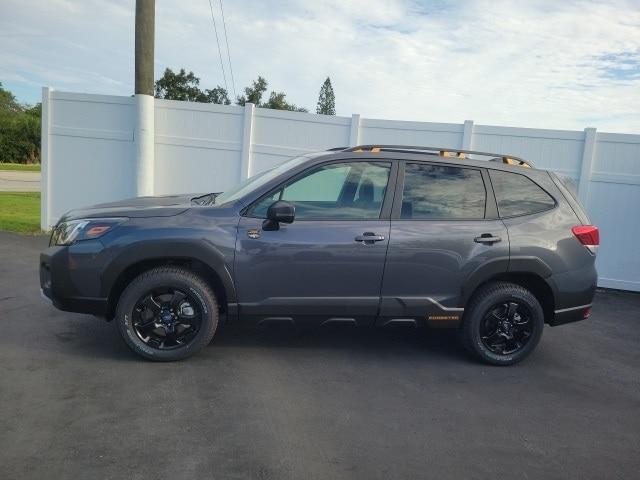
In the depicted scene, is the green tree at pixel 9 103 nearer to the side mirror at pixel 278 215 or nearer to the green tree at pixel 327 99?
the green tree at pixel 327 99

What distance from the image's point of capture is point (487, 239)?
4.66 m

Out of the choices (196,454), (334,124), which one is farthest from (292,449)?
(334,124)

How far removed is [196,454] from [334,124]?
692cm

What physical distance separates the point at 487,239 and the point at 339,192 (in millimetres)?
1325

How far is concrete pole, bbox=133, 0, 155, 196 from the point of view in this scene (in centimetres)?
952

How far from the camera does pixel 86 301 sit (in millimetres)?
4320

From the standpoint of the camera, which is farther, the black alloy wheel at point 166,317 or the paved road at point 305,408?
the black alloy wheel at point 166,317

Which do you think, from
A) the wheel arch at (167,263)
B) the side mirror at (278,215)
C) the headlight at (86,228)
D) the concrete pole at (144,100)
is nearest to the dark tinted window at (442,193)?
the side mirror at (278,215)

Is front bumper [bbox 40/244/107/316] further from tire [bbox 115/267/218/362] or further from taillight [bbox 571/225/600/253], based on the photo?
taillight [bbox 571/225/600/253]

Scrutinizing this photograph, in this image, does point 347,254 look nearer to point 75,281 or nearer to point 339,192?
point 339,192

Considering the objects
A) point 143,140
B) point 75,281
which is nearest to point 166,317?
point 75,281

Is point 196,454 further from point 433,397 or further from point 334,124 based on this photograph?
point 334,124

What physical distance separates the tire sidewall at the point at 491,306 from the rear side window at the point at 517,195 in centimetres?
71

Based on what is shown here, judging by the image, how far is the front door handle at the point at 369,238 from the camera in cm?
446
